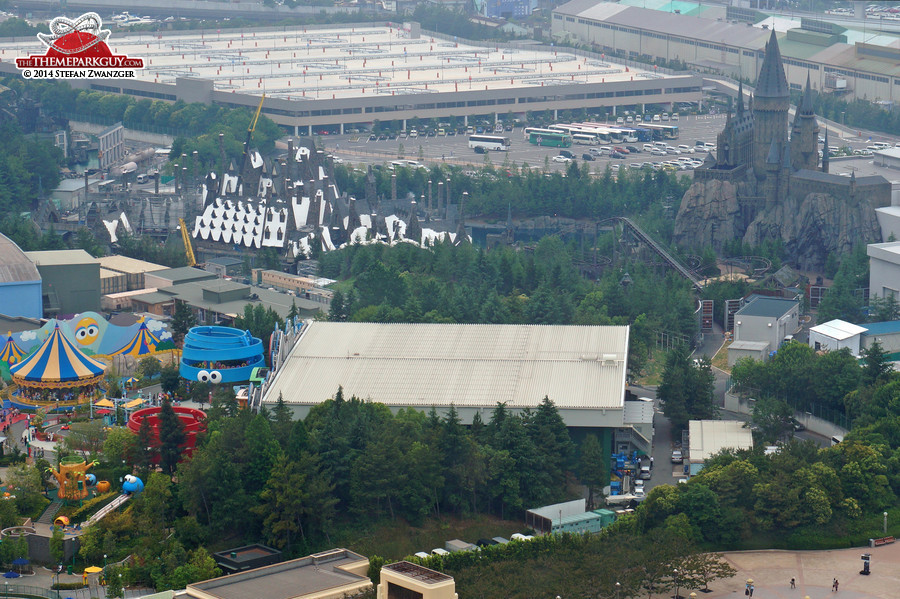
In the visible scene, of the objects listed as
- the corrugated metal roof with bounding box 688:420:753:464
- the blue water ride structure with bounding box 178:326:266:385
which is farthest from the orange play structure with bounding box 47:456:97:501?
the corrugated metal roof with bounding box 688:420:753:464

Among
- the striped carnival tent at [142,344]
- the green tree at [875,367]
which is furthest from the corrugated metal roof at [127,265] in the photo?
the green tree at [875,367]

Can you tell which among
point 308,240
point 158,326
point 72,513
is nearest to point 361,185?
point 308,240

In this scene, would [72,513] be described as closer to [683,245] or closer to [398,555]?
[398,555]

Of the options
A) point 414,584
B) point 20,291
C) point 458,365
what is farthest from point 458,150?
point 414,584

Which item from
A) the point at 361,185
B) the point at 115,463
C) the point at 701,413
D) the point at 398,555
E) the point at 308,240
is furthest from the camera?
the point at 361,185

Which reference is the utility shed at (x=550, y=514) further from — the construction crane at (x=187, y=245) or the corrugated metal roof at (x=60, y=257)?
the construction crane at (x=187, y=245)

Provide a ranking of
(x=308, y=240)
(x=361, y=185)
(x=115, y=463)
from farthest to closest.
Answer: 1. (x=361, y=185)
2. (x=308, y=240)
3. (x=115, y=463)

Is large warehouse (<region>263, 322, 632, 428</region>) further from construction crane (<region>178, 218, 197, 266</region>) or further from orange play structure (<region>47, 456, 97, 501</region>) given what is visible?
construction crane (<region>178, 218, 197, 266</region>)
